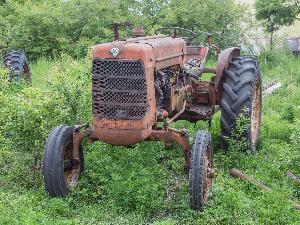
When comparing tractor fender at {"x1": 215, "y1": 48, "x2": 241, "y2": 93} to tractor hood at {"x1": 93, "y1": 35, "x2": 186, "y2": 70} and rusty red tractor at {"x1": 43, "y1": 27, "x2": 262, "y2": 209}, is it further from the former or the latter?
tractor hood at {"x1": 93, "y1": 35, "x2": 186, "y2": 70}

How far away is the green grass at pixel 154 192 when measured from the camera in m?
5.71

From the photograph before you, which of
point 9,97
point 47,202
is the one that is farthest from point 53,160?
point 9,97

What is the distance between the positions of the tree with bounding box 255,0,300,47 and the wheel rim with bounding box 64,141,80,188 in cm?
1163

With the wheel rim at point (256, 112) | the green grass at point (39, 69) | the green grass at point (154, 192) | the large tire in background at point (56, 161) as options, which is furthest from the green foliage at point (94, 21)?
the large tire in background at point (56, 161)

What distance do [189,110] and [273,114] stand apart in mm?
2511

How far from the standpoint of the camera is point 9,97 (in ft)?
23.0

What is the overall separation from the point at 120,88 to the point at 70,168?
4.60 ft

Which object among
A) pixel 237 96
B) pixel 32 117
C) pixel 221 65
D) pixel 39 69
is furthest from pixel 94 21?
pixel 32 117

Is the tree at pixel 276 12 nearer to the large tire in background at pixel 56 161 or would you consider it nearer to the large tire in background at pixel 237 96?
the large tire in background at pixel 237 96

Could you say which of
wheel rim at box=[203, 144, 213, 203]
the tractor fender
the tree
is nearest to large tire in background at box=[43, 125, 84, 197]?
wheel rim at box=[203, 144, 213, 203]

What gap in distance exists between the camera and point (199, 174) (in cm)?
573

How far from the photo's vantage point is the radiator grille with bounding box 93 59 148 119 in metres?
5.82

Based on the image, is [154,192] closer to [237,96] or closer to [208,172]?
[208,172]

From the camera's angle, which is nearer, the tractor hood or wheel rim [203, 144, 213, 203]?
the tractor hood
